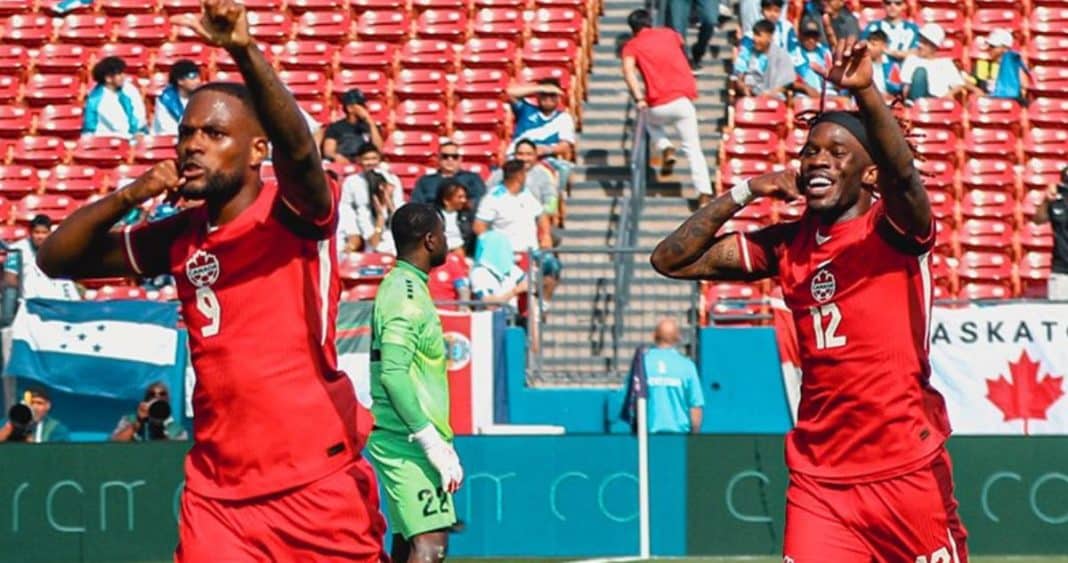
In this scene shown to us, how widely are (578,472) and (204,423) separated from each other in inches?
349

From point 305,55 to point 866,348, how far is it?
49.8 ft

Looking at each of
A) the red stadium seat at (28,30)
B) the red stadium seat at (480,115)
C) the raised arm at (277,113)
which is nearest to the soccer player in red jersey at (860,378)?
the raised arm at (277,113)

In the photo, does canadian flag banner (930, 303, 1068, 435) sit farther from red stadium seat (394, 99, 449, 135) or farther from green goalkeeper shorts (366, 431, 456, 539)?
green goalkeeper shorts (366, 431, 456, 539)

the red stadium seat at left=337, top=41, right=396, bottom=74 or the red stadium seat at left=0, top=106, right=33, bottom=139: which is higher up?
the red stadium seat at left=337, top=41, right=396, bottom=74

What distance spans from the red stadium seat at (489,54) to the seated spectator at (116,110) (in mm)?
3202

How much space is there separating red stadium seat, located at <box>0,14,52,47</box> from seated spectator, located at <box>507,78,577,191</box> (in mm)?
5778

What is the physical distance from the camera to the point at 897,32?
20.6 m

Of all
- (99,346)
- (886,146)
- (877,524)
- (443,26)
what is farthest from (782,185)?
(443,26)

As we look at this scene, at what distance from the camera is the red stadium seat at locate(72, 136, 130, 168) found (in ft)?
67.6

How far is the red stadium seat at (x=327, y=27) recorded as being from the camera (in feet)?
73.1

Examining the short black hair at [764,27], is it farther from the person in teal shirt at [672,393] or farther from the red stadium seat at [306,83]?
the person in teal shirt at [672,393]

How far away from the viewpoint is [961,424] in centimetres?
1628

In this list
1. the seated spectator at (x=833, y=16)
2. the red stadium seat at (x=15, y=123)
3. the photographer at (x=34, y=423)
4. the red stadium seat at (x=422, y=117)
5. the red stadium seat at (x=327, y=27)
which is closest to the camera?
the photographer at (x=34, y=423)

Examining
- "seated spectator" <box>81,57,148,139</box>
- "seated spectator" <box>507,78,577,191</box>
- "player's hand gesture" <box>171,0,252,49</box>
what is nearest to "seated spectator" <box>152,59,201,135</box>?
"seated spectator" <box>81,57,148,139</box>
